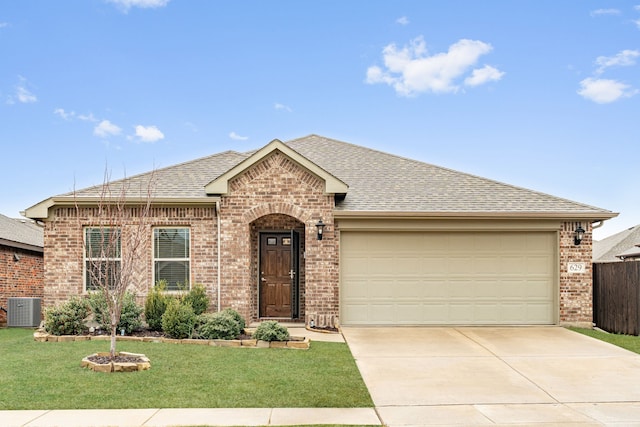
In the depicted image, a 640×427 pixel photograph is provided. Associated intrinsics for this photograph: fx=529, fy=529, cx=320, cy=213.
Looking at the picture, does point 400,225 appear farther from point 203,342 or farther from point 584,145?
point 584,145

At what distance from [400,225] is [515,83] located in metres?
6.02

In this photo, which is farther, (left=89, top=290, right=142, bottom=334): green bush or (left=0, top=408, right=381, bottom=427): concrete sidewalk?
(left=89, top=290, right=142, bottom=334): green bush

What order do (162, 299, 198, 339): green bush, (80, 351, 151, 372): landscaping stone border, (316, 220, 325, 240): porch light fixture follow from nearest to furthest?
(80, 351, 151, 372): landscaping stone border
(162, 299, 198, 339): green bush
(316, 220, 325, 240): porch light fixture

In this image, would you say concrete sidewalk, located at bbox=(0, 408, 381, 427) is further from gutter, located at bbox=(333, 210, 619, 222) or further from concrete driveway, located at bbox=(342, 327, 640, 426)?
gutter, located at bbox=(333, 210, 619, 222)

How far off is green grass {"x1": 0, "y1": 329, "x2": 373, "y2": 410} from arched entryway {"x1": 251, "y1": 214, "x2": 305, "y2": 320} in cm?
361

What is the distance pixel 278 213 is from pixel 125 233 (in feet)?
12.2

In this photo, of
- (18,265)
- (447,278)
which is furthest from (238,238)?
(18,265)

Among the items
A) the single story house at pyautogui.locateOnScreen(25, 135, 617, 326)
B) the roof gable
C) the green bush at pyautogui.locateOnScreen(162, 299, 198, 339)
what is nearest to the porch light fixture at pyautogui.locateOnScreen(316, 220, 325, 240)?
the single story house at pyautogui.locateOnScreen(25, 135, 617, 326)

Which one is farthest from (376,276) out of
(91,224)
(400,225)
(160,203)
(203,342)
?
(91,224)

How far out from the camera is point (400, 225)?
13.0 metres

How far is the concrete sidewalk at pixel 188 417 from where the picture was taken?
583 centimetres

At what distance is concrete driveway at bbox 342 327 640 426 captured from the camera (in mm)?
6363

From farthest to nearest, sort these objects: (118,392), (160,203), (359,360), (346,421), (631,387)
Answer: (160,203), (359,360), (631,387), (118,392), (346,421)

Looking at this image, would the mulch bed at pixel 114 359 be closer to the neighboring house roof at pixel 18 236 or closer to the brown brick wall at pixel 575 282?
the neighboring house roof at pixel 18 236
